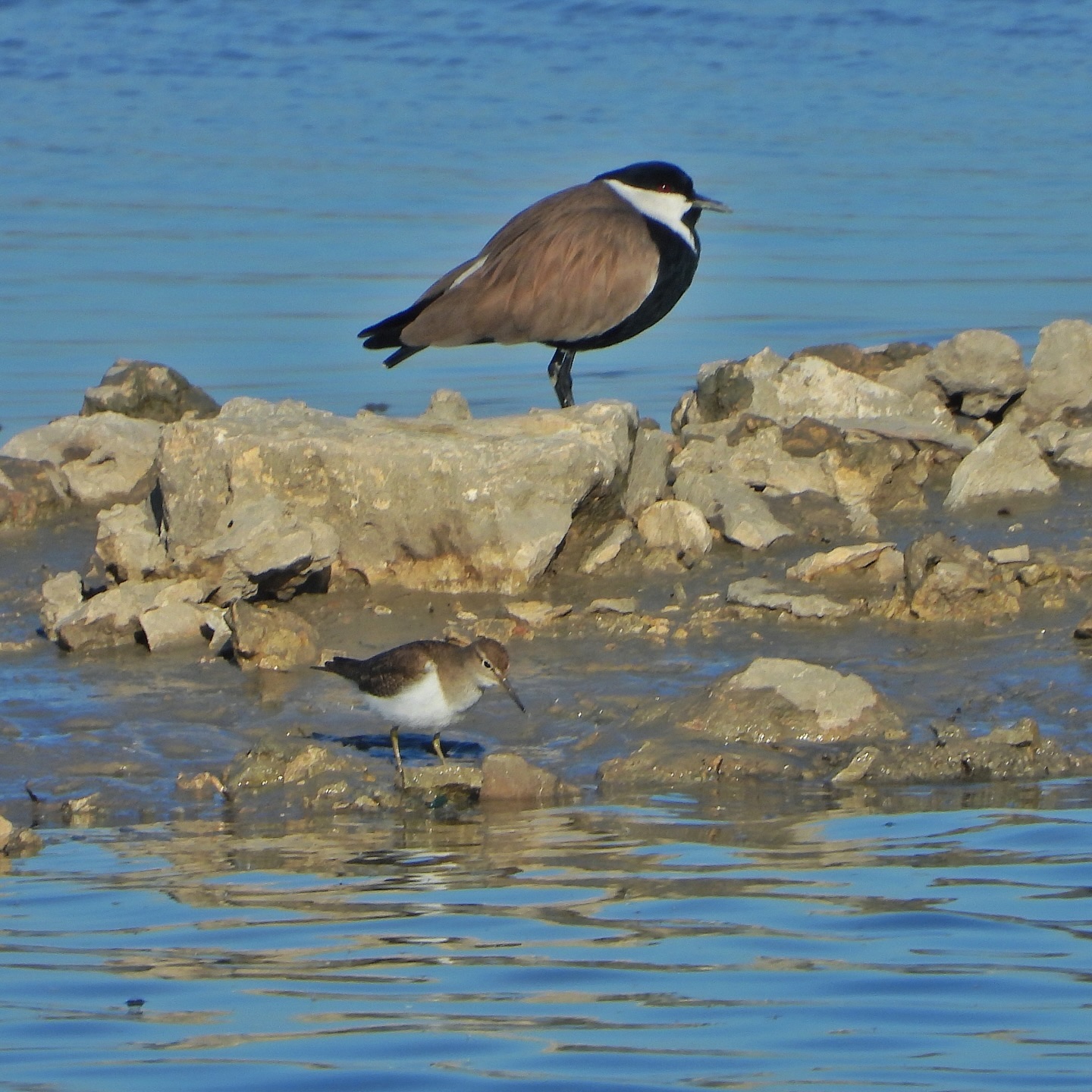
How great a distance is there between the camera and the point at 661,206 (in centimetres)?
1131

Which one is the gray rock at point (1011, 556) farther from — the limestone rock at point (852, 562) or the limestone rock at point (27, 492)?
the limestone rock at point (27, 492)

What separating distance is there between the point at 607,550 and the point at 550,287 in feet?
6.70

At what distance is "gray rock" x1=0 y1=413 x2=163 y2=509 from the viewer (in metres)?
10.5

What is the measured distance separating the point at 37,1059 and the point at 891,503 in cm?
618

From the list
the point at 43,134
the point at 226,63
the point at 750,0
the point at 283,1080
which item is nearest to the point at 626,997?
the point at 283,1080

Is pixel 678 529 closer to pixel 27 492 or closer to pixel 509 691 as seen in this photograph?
pixel 509 691

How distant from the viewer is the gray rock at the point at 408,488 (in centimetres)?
892

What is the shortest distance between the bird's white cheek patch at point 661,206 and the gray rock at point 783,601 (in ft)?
10.2

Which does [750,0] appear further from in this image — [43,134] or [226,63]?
[43,134]

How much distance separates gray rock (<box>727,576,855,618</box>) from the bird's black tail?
2.90 m

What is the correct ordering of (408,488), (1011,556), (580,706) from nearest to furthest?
(580,706) < (1011,556) < (408,488)

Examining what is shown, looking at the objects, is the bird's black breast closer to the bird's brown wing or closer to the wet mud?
the bird's brown wing

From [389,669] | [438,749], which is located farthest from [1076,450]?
[389,669]

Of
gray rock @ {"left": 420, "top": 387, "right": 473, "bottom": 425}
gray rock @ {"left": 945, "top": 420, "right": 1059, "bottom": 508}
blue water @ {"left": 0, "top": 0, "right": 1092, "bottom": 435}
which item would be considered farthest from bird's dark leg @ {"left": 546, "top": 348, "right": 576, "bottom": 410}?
gray rock @ {"left": 945, "top": 420, "right": 1059, "bottom": 508}
